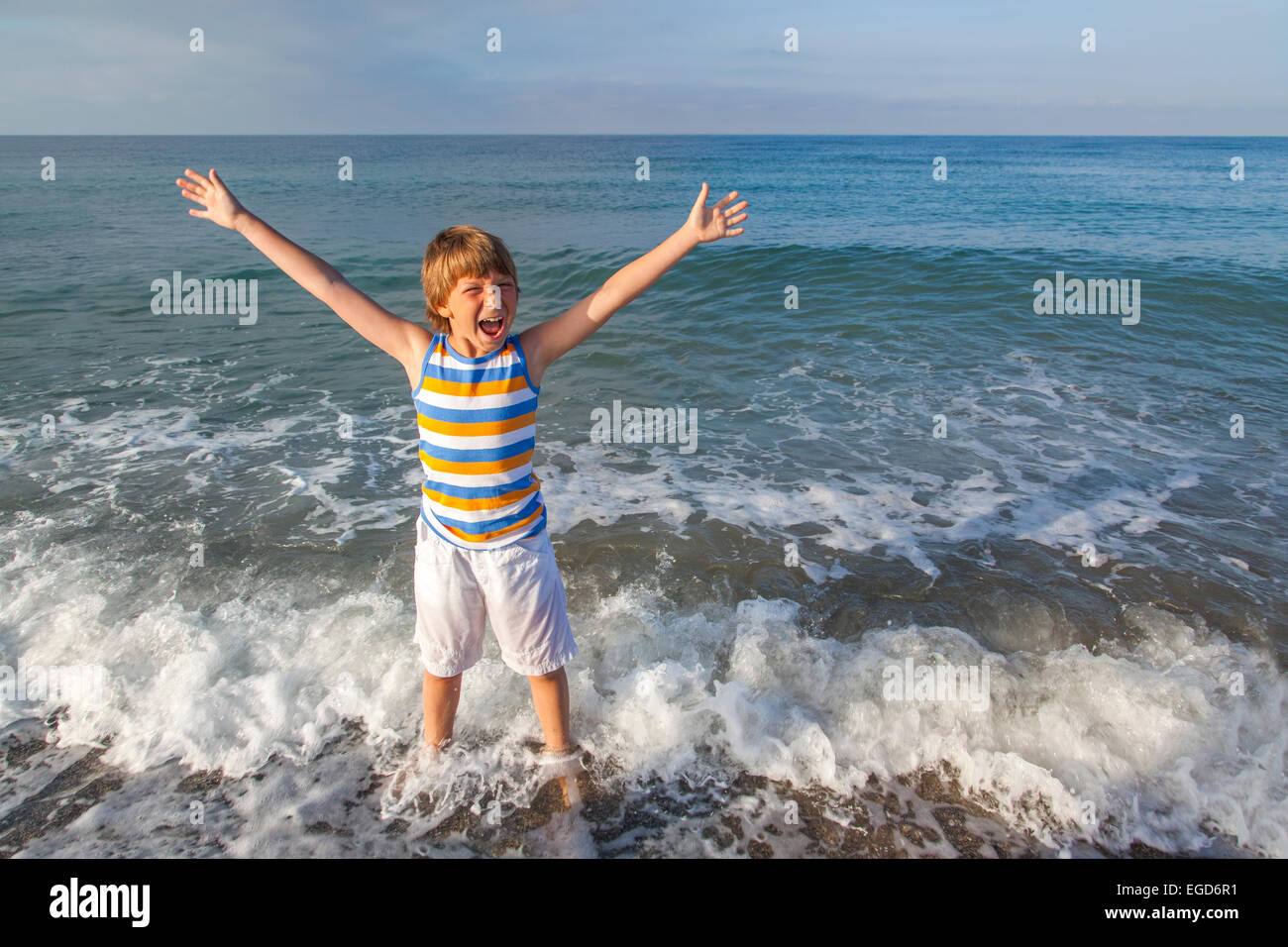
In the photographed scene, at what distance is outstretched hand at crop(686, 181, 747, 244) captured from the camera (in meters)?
2.59

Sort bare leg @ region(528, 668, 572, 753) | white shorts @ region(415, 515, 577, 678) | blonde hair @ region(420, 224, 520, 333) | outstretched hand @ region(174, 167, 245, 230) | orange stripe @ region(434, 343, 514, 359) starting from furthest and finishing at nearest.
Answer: bare leg @ region(528, 668, 572, 753)
white shorts @ region(415, 515, 577, 678)
outstretched hand @ region(174, 167, 245, 230)
orange stripe @ region(434, 343, 514, 359)
blonde hair @ region(420, 224, 520, 333)

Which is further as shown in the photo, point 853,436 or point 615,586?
point 853,436

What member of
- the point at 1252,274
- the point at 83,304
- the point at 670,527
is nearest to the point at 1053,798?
the point at 670,527

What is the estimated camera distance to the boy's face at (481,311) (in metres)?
2.45

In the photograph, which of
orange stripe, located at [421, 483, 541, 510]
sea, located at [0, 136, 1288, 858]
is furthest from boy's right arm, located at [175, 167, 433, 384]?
sea, located at [0, 136, 1288, 858]

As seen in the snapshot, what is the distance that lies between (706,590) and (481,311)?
9.41 feet

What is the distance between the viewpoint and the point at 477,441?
2561mm

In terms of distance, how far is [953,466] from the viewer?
6672 millimetres

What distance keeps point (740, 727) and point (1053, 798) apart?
1371 mm

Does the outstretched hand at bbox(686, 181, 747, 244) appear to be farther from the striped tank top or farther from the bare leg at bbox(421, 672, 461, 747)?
the bare leg at bbox(421, 672, 461, 747)

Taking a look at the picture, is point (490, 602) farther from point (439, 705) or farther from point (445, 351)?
point (445, 351)

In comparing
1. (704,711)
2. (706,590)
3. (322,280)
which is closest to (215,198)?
(322,280)

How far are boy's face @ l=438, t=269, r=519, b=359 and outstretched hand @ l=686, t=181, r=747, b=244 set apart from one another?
692mm
